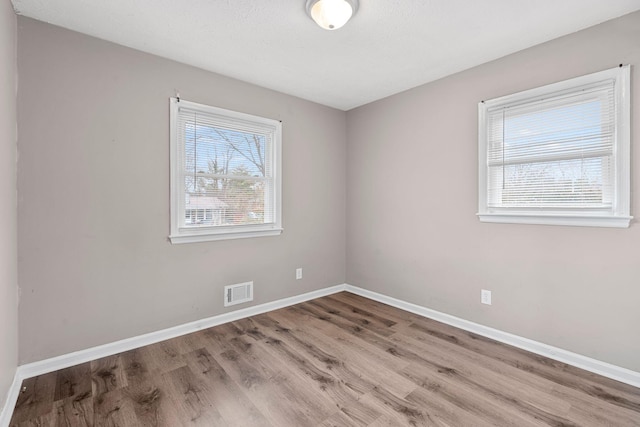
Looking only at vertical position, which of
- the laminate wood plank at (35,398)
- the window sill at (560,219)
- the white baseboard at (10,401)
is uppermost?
the window sill at (560,219)

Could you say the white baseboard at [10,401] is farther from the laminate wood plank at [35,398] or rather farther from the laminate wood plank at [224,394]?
the laminate wood plank at [224,394]

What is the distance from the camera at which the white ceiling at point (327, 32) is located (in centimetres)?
194

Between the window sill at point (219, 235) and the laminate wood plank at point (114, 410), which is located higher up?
the window sill at point (219, 235)

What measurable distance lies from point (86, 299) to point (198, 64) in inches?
86.2

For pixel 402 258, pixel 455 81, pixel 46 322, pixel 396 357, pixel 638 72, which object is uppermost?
pixel 455 81

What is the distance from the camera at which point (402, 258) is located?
11.3ft

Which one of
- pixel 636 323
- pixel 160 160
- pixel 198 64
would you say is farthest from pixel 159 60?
pixel 636 323

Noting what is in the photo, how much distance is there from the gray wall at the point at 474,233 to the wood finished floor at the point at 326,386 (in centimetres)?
35

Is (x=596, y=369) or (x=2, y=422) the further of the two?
(x=596, y=369)

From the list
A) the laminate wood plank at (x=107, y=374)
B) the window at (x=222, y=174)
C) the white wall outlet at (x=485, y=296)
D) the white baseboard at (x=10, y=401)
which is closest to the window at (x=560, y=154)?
the white wall outlet at (x=485, y=296)

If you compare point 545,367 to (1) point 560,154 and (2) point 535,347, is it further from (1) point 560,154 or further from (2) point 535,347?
(1) point 560,154

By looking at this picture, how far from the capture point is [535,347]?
7.98 feet

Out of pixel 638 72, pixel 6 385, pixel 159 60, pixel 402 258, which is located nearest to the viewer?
pixel 6 385

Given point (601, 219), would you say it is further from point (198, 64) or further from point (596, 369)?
point (198, 64)
